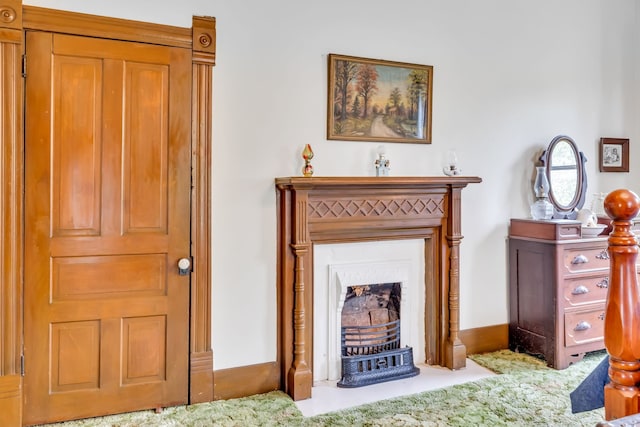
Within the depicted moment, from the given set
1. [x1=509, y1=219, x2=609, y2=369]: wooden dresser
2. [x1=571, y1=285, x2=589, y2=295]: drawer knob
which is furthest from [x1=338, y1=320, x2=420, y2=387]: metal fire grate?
[x1=571, y1=285, x2=589, y2=295]: drawer knob

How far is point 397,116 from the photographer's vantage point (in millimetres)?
3182

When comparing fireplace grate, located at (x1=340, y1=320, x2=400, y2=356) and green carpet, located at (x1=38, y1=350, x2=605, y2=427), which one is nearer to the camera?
green carpet, located at (x1=38, y1=350, x2=605, y2=427)

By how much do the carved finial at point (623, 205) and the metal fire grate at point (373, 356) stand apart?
2015 millimetres

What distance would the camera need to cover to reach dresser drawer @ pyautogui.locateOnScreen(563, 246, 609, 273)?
3209 mm

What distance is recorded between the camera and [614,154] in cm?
406

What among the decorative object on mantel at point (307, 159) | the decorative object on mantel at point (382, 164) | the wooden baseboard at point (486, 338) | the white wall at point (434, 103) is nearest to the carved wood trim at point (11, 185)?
the white wall at point (434, 103)

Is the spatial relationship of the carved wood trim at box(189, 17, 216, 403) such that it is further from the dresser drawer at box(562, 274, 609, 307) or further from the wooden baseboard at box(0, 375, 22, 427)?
the dresser drawer at box(562, 274, 609, 307)

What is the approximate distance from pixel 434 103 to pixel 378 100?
499 millimetres

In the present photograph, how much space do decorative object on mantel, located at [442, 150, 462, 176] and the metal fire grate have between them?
3.84ft

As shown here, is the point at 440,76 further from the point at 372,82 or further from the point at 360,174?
the point at 360,174

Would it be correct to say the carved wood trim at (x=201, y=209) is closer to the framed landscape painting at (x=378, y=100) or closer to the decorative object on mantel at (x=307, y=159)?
the decorative object on mantel at (x=307, y=159)

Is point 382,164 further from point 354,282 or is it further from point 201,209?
point 201,209

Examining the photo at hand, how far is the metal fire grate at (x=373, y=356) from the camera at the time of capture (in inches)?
116

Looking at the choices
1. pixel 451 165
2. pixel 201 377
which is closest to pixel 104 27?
pixel 201 377
